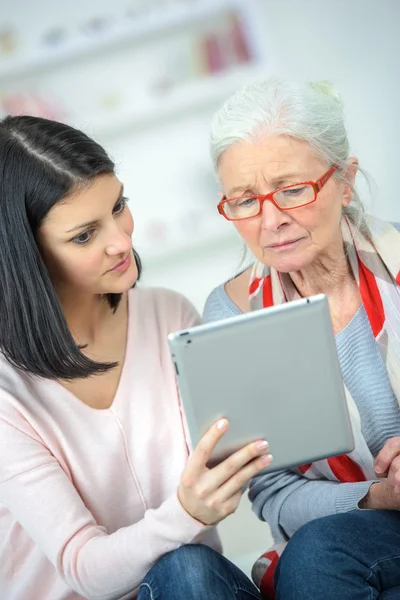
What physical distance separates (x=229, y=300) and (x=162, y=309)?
0.15m

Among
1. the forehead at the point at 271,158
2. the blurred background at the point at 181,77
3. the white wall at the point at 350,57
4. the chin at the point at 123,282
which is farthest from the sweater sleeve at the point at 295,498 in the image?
the white wall at the point at 350,57

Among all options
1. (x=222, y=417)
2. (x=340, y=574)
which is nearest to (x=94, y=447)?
(x=222, y=417)

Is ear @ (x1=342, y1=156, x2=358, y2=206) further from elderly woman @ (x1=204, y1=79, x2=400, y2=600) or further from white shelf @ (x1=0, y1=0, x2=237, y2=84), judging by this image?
white shelf @ (x1=0, y1=0, x2=237, y2=84)

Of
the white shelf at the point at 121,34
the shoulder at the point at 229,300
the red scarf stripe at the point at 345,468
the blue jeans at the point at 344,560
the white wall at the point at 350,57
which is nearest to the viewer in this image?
the blue jeans at the point at 344,560

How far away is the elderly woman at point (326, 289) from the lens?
4.52ft

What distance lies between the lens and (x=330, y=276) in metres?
1.64

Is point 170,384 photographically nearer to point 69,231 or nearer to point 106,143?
point 69,231

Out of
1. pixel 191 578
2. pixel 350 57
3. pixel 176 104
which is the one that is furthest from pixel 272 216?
pixel 350 57

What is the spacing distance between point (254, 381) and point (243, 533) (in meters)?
1.26

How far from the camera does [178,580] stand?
134cm

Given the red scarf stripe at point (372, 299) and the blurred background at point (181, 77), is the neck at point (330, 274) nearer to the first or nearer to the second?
the red scarf stripe at point (372, 299)

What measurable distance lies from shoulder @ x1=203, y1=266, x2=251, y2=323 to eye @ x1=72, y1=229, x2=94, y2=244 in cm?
33

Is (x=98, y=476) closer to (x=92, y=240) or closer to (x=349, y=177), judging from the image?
(x=92, y=240)

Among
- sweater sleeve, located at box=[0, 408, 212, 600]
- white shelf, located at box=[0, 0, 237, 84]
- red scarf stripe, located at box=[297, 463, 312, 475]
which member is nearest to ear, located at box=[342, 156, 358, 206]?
red scarf stripe, located at box=[297, 463, 312, 475]
